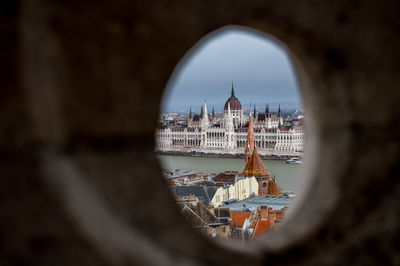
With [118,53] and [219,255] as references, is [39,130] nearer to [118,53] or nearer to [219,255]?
[118,53]

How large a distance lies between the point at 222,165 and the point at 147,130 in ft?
55.3

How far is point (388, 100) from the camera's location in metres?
0.51

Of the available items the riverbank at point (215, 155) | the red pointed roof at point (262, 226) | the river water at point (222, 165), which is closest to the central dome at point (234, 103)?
the riverbank at point (215, 155)

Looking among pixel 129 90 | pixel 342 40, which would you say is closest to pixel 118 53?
pixel 129 90

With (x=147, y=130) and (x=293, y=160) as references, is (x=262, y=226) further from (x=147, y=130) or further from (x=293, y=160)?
(x=293, y=160)

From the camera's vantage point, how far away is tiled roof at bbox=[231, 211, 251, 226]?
6.61 m

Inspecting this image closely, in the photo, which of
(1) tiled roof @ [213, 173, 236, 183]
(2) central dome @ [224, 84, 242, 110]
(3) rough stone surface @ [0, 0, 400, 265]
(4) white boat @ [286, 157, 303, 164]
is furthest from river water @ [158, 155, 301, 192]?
(3) rough stone surface @ [0, 0, 400, 265]

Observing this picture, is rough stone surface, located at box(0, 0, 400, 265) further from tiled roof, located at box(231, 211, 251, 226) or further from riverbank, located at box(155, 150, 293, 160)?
riverbank, located at box(155, 150, 293, 160)

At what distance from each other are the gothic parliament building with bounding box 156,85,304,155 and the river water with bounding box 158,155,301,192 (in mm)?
1442

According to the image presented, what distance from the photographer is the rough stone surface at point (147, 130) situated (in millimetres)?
331

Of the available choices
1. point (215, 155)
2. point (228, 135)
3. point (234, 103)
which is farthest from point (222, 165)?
point (234, 103)

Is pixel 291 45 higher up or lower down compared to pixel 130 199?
higher up

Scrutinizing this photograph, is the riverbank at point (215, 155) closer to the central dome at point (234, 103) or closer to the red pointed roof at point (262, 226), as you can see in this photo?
the central dome at point (234, 103)

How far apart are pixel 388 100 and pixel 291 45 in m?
0.12
